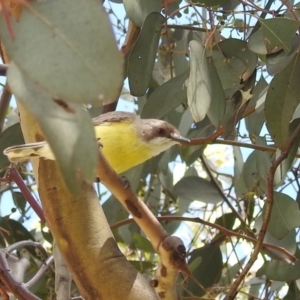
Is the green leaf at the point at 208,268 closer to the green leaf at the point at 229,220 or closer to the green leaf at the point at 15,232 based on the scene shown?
the green leaf at the point at 229,220

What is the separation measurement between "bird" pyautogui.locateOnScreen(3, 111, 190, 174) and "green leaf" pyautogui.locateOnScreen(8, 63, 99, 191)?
2.84 ft

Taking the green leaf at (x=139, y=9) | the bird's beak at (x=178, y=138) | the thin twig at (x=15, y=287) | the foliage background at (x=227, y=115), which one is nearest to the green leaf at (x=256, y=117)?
the foliage background at (x=227, y=115)

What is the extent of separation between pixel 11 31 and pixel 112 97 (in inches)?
4.8

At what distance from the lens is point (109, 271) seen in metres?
0.90

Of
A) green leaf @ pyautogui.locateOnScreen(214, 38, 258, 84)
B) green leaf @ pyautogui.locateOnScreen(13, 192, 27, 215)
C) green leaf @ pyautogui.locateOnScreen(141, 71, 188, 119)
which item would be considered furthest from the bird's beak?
green leaf @ pyautogui.locateOnScreen(13, 192, 27, 215)

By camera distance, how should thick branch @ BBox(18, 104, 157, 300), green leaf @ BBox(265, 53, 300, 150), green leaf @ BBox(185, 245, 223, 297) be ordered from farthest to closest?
green leaf @ BBox(185, 245, 223, 297)
green leaf @ BBox(265, 53, 300, 150)
thick branch @ BBox(18, 104, 157, 300)

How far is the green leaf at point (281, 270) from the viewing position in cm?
129

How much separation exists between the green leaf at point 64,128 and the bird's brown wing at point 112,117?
0.85m

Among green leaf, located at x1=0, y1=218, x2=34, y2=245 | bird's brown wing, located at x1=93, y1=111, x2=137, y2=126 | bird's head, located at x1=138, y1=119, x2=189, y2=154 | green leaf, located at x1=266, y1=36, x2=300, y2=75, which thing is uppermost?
bird's brown wing, located at x1=93, y1=111, x2=137, y2=126

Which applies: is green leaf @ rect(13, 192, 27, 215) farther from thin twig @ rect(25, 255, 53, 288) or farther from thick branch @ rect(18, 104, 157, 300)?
thick branch @ rect(18, 104, 157, 300)

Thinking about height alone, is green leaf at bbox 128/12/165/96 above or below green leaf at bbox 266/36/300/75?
above

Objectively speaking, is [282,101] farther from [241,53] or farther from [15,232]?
[15,232]

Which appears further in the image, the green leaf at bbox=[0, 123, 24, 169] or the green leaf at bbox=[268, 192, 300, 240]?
the green leaf at bbox=[0, 123, 24, 169]

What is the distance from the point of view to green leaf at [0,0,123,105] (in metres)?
0.52
